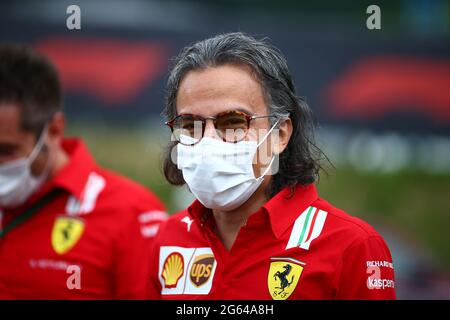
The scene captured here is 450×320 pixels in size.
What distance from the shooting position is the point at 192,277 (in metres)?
3.52

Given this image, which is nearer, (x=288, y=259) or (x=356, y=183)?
(x=288, y=259)

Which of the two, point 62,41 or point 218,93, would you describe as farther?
point 62,41

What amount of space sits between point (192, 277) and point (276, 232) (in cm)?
46

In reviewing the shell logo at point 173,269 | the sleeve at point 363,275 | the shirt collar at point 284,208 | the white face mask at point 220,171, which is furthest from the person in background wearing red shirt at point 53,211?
the sleeve at point 363,275

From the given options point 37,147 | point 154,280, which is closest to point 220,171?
point 154,280

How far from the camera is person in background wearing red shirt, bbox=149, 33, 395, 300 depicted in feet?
10.6

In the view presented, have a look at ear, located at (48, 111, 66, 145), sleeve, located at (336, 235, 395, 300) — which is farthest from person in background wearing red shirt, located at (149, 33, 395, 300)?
ear, located at (48, 111, 66, 145)

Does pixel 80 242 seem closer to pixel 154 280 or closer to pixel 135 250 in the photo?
pixel 135 250

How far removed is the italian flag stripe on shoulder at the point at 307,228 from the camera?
331cm

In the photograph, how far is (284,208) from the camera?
3.45 meters

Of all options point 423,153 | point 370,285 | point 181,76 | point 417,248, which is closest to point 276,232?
point 370,285

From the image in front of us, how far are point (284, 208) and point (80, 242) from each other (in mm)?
1645

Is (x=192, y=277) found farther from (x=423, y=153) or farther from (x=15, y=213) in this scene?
(x=423, y=153)

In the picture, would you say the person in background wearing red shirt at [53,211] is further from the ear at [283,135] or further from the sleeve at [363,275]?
the sleeve at [363,275]
